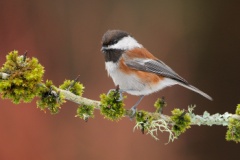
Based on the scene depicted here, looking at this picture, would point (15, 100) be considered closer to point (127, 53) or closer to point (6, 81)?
point (6, 81)

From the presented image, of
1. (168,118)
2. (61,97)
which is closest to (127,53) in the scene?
(168,118)

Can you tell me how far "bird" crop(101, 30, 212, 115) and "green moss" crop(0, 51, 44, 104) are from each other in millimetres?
443

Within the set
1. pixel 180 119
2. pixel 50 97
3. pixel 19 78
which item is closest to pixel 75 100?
pixel 50 97

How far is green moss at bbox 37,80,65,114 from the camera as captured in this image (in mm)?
948

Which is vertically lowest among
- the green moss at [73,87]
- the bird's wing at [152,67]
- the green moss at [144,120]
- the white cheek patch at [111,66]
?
the green moss at [144,120]

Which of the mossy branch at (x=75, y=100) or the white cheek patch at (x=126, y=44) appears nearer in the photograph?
the mossy branch at (x=75, y=100)

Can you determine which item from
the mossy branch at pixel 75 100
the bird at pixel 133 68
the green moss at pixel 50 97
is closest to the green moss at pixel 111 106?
the mossy branch at pixel 75 100

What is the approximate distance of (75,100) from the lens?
980 mm

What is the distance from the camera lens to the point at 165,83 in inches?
56.2

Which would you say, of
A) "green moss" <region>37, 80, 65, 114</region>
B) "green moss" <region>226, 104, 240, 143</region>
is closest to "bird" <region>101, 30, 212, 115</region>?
"green moss" <region>226, 104, 240, 143</region>

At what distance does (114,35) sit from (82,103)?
16.1 inches

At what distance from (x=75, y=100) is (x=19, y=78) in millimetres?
170

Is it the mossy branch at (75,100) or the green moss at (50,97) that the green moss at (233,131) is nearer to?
the mossy branch at (75,100)

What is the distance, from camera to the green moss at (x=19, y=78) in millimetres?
870
